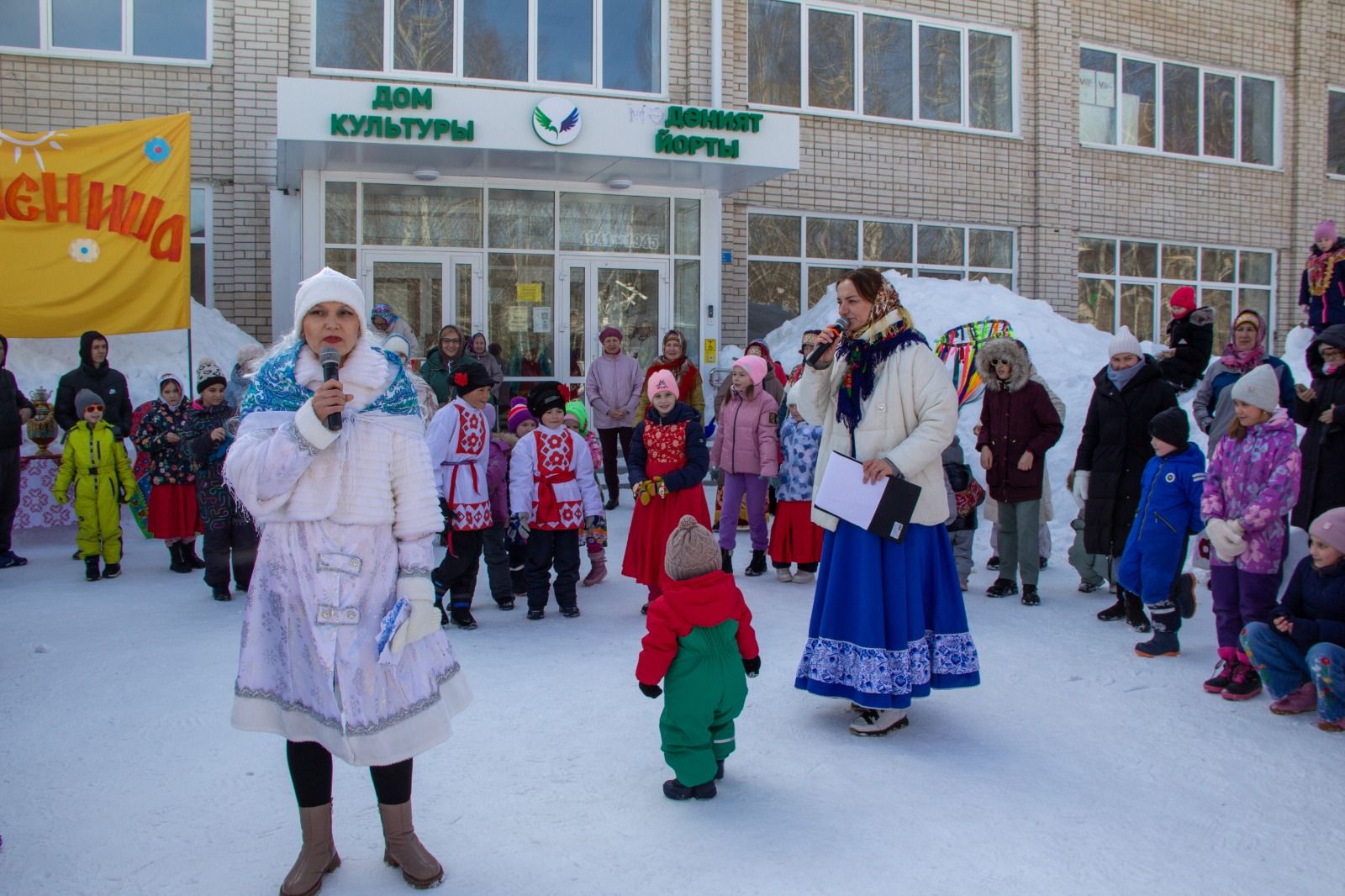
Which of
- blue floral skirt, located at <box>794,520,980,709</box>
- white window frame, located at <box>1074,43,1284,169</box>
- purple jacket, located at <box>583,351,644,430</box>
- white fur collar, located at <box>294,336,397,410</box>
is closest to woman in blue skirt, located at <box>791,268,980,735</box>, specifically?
blue floral skirt, located at <box>794,520,980,709</box>

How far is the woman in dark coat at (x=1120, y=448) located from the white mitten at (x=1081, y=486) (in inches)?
0.8

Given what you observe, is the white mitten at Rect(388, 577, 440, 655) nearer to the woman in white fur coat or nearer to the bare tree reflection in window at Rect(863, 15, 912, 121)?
the woman in white fur coat

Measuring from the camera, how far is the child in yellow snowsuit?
822 cm

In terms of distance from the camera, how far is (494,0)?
14203mm

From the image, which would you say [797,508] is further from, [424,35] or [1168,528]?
[424,35]

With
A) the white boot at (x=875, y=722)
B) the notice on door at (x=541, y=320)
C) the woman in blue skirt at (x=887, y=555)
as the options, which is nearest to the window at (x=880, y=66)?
the notice on door at (x=541, y=320)

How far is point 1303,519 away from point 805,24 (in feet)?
39.5

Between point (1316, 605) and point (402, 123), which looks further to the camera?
point (402, 123)

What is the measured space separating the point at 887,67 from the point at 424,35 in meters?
6.99

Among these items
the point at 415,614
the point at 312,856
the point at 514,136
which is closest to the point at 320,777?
the point at 312,856

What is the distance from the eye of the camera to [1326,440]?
6109 millimetres

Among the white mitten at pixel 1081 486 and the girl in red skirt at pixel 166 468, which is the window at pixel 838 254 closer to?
the white mitten at pixel 1081 486

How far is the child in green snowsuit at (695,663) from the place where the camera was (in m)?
3.91

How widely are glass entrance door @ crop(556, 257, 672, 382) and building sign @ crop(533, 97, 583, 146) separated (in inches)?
80.5
